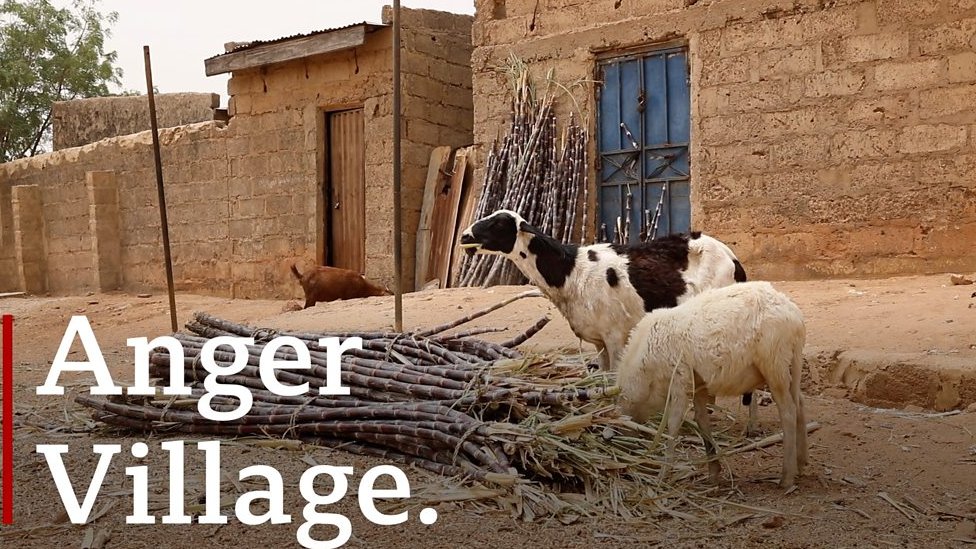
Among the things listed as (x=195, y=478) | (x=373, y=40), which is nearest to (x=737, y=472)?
(x=195, y=478)

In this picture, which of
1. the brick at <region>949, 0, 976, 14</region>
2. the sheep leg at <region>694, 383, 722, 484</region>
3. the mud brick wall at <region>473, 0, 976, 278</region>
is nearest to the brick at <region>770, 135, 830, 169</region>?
the mud brick wall at <region>473, 0, 976, 278</region>

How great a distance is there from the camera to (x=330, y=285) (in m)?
10.6

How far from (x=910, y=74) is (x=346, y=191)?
22.9ft

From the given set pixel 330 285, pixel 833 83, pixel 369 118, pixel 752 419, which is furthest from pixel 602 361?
pixel 369 118

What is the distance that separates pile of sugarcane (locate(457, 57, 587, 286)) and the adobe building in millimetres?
1400

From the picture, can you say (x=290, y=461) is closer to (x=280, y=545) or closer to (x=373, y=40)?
(x=280, y=545)

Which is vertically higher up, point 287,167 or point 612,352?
point 287,167

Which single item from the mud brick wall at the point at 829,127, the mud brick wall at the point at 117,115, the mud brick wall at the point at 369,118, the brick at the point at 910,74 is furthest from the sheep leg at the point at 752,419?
the mud brick wall at the point at 117,115

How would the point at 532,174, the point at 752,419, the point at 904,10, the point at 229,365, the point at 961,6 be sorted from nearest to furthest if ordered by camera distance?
the point at 752,419 → the point at 229,365 → the point at 961,6 → the point at 904,10 → the point at 532,174

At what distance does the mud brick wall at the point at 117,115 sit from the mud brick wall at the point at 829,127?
9445 mm

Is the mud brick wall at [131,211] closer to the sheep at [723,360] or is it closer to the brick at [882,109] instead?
the brick at [882,109]

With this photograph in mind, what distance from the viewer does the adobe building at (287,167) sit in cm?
1187

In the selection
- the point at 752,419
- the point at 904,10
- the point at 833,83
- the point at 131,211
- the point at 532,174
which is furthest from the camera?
the point at 131,211

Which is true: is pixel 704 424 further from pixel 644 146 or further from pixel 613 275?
pixel 644 146
